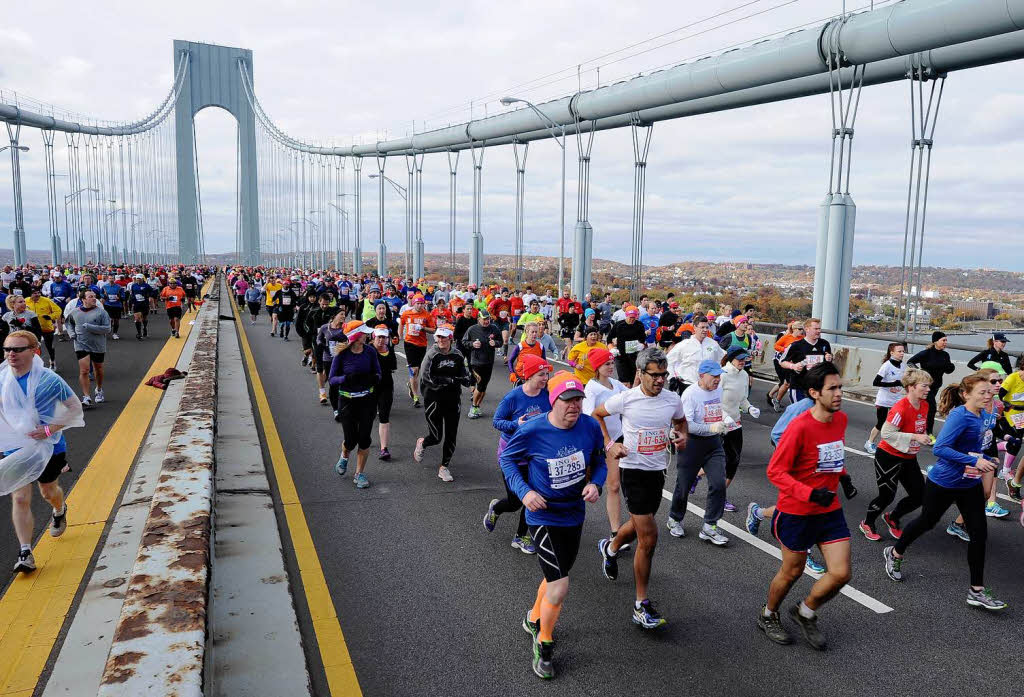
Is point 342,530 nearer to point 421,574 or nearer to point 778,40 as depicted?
point 421,574

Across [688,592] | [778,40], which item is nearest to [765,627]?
[688,592]

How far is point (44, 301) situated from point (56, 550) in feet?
36.5

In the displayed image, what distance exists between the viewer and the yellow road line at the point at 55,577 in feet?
13.2

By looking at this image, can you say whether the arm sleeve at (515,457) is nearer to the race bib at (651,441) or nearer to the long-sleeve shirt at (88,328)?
the race bib at (651,441)

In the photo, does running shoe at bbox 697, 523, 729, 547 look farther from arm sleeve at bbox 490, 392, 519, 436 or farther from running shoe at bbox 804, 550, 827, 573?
arm sleeve at bbox 490, 392, 519, 436

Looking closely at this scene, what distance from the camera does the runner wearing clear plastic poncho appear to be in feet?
17.1

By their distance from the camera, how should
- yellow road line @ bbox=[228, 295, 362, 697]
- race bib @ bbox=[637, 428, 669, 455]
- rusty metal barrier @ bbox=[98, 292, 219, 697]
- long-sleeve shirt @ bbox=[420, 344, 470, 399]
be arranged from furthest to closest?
1. long-sleeve shirt @ bbox=[420, 344, 470, 399]
2. race bib @ bbox=[637, 428, 669, 455]
3. yellow road line @ bbox=[228, 295, 362, 697]
4. rusty metal barrier @ bbox=[98, 292, 219, 697]

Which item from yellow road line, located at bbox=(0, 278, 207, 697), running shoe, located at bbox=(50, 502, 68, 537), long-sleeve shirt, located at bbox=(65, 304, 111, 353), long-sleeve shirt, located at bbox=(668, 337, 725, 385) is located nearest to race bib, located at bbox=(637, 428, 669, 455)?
yellow road line, located at bbox=(0, 278, 207, 697)

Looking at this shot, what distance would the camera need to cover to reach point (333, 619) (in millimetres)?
4637

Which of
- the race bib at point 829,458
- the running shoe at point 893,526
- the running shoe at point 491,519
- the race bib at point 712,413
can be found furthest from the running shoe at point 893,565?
the running shoe at point 491,519

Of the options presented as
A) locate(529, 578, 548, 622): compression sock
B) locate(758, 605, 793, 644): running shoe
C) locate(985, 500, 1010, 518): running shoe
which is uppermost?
locate(529, 578, 548, 622): compression sock

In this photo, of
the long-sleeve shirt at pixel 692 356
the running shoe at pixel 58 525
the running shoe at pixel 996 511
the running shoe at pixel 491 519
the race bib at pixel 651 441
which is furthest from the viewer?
the long-sleeve shirt at pixel 692 356

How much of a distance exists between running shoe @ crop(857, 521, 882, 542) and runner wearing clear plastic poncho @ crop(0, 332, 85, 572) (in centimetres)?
636

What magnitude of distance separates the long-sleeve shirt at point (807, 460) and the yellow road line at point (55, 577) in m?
4.17
